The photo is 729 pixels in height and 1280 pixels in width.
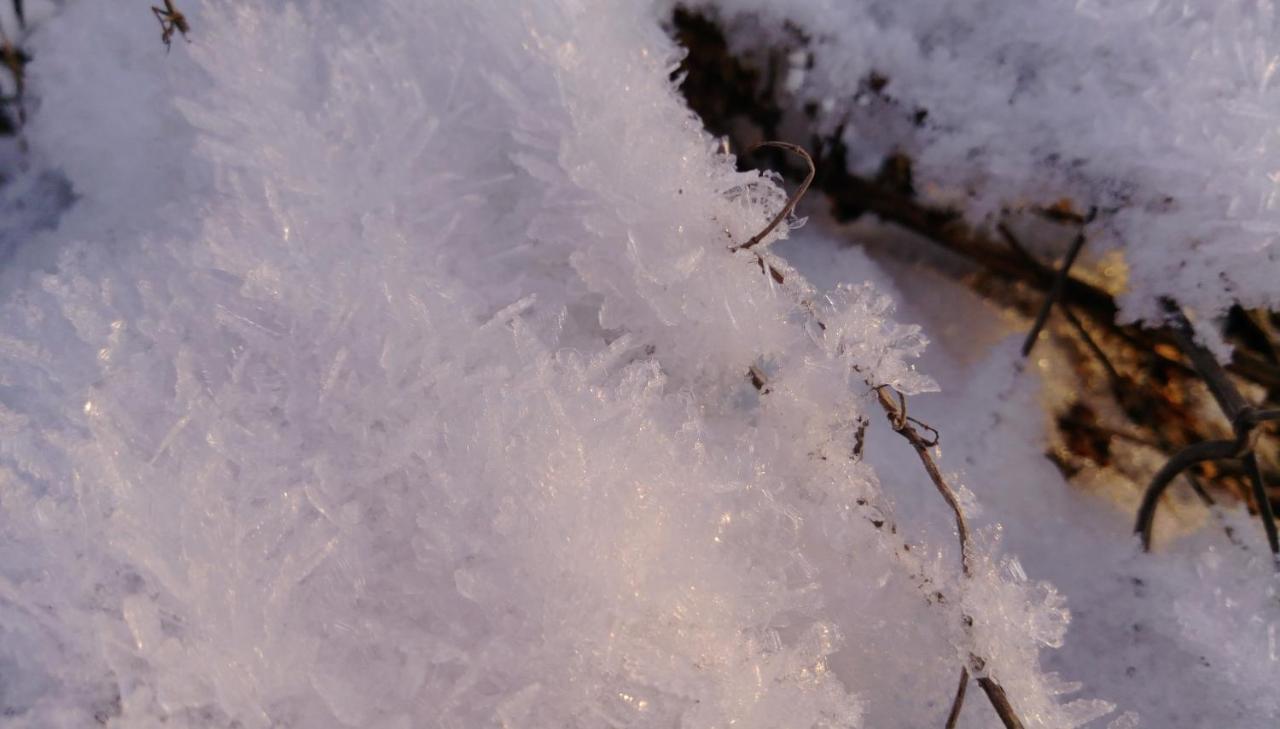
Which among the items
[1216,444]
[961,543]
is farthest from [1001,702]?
[1216,444]

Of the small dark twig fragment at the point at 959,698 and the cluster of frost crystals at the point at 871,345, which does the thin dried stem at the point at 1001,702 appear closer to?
the small dark twig fragment at the point at 959,698

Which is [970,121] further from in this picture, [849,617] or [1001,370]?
[849,617]

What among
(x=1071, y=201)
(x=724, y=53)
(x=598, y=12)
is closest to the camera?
(x=598, y=12)

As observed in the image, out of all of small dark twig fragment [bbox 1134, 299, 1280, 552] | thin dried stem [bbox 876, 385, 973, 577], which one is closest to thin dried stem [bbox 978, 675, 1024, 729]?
thin dried stem [bbox 876, 385, 973, 577]

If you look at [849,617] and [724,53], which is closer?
[849,617]

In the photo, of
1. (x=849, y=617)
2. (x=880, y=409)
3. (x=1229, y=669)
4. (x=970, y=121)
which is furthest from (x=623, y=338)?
(x=1229, y=669)

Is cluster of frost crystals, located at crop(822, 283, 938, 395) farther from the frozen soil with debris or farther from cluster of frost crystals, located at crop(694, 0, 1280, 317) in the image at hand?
cluster of frost crystals, located at crop(694, 0, 1280, 317)

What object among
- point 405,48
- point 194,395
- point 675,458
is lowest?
point 194,395
